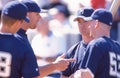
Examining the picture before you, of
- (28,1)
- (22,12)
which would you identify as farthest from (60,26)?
(22,12)

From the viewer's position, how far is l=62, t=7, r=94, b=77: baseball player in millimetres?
6723

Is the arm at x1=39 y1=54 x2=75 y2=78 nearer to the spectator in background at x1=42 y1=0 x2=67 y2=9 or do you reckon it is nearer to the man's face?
the man's face

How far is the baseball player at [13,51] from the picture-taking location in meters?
5.77

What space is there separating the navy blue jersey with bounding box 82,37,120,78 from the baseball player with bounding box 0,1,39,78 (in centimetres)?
68

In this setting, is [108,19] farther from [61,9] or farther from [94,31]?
[61,9]

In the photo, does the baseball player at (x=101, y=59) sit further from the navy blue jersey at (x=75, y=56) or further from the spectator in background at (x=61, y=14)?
the spectator in background at (x=61, y=14)

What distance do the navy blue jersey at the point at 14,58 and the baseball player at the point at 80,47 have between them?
967mm

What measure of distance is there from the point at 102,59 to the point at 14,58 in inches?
40.5

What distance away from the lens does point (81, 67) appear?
251 inches

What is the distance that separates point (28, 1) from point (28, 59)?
3.99ft

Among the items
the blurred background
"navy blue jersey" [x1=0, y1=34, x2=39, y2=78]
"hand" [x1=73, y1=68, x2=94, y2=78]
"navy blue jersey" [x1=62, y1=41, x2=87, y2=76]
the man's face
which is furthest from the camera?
the blurred background

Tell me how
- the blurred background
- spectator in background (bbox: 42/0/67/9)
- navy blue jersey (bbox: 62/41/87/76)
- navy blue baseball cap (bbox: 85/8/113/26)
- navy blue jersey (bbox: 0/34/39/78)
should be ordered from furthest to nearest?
spectator in background (bbox: 42/0/67/9) < the blurred background < navy blue jersey (bbox: 62/41/87/76) < navy blue baseball cap (bbox: 85/8/113/26) < navy blue jersey (bbox: 0/34/39/78)

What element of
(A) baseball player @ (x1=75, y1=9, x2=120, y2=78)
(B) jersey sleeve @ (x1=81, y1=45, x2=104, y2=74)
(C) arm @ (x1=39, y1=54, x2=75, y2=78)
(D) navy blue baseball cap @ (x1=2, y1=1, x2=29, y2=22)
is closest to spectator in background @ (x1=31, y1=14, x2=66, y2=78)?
(C) arm @ (x1=39, y1=54, x2=75, y2=78)

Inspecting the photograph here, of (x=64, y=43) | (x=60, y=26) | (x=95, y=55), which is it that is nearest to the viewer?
(x=95, y=55)
